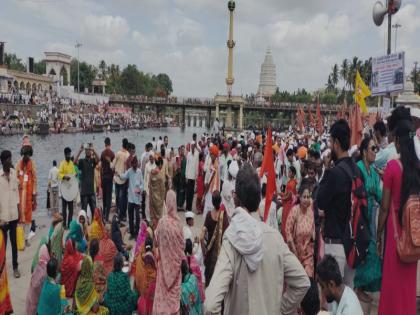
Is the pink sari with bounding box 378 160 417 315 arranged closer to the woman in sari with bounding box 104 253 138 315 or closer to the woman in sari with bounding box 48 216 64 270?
the woman in sari with bounding box 104 253 138 315

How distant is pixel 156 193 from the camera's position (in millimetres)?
8328

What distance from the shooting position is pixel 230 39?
4528cm

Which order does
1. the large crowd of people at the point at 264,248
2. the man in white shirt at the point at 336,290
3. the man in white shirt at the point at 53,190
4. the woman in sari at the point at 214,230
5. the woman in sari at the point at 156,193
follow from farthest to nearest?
the man in white shirt at the point at 53,190 < the woman in sari at the point at 156,193 < the woman in sari at the point at 214,230 < the man in white shirt at the point at 336,290 < the large crowd of people at the point at 264,248

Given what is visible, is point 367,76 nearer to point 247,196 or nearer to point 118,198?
point 118,198

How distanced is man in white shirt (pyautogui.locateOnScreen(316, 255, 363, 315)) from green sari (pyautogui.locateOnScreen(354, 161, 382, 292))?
4.51 ft

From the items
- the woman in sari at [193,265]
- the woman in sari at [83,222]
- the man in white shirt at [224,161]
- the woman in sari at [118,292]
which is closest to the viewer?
the woman in sari at [118,292]

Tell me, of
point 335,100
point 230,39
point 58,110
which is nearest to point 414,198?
point 230,39

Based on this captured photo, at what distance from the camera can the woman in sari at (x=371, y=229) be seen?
4301 mm

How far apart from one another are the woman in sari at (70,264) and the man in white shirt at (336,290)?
9.77 feet

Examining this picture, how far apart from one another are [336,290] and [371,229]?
1696 millimetres

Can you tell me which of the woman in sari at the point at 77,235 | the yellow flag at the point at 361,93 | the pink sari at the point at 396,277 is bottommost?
the woman in sari at the point at 77,235

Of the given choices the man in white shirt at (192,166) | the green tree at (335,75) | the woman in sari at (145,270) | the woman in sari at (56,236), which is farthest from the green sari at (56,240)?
the green tree at (335,75)

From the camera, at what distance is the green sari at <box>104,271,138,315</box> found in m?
4.69

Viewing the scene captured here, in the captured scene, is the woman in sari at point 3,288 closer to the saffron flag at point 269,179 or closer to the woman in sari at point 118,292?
the woman in sari at point 118,292
